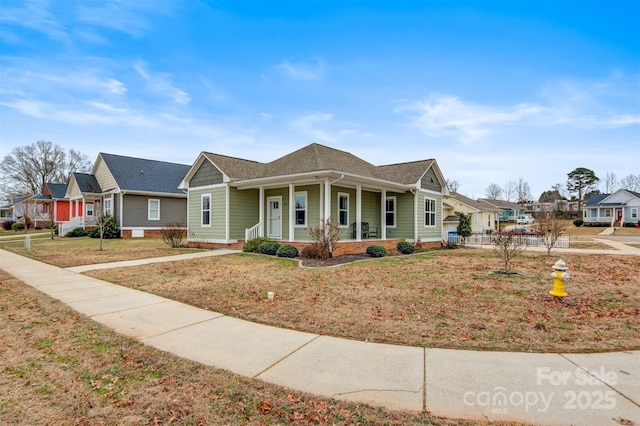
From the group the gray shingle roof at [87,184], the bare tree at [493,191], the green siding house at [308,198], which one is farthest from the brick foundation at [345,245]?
the bare tree at [493,191]

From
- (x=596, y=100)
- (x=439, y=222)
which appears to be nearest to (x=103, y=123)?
(x=439, y=222)

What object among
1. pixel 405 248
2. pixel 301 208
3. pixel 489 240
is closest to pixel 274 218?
pixel 301 208

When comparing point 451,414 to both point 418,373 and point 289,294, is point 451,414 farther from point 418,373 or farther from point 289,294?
point 289,294

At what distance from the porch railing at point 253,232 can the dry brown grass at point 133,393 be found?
11597mm

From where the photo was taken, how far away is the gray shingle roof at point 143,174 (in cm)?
2527

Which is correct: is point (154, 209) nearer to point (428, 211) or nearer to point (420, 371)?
point (428, 211)

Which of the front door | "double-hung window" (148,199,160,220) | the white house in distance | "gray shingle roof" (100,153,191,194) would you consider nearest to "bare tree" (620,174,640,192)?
the white house in distance

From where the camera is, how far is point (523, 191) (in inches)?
3095

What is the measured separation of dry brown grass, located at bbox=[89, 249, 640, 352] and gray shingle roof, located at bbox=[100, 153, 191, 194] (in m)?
17.6

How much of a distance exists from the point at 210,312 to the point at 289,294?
5.82ft

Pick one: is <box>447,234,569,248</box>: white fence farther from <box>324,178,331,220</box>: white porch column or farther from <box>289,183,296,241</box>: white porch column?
<box>289,183,296,241</box>: white porch column

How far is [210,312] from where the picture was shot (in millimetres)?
5750

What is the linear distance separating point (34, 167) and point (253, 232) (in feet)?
169

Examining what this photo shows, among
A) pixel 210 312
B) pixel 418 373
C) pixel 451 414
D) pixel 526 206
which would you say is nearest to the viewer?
pixel 451 414
